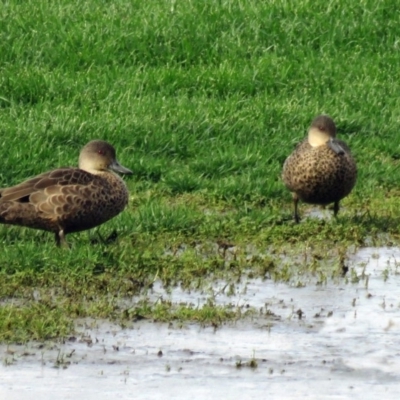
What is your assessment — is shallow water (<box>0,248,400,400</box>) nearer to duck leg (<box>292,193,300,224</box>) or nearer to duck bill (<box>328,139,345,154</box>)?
duck leg (<box>292,193,300,224</box>)

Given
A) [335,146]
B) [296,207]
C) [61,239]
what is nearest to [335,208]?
[296,207]

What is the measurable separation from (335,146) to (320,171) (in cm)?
22

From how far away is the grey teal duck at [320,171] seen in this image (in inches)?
358

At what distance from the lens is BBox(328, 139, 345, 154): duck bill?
30.2ft

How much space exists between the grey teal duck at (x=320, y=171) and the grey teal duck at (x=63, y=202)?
134 centimetres

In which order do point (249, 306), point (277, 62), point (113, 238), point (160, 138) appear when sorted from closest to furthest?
1. point (249, 306)
2. point (113, 238)
3. point (160, 138)
4. point (277, 62)

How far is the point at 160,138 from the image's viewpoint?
34.7 feet

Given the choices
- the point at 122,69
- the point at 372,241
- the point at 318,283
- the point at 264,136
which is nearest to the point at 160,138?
the point at 264,136

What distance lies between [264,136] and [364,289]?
3390 millimetres

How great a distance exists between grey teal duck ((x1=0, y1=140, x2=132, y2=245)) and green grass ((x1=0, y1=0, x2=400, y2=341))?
0.17 meters

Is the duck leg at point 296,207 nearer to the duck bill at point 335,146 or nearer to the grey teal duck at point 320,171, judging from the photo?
the grey teal duck at point 320,171

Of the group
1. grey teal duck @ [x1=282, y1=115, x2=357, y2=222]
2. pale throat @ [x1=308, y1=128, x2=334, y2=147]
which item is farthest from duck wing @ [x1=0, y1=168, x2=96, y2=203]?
pale throat @ [x1=308, y1=128, x2=334, y2=147]

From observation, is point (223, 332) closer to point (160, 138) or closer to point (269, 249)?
point (269, 249)

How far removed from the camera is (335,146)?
364 inches
